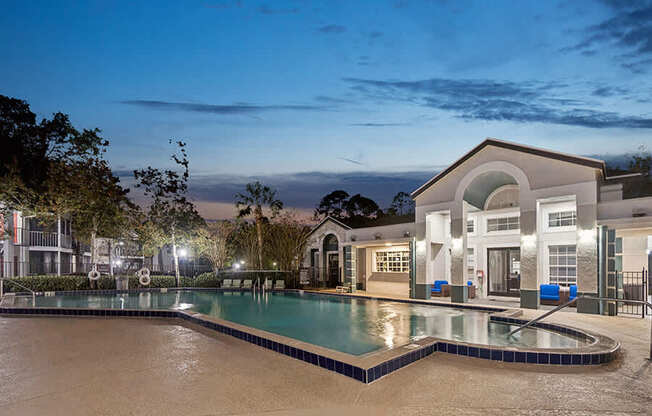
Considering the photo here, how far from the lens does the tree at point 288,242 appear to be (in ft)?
81.0

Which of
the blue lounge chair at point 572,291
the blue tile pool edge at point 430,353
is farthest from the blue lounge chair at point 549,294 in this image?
the blue tile pool edge at point 430,353

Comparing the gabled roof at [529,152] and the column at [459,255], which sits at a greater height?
the gabled roof at [529,152]

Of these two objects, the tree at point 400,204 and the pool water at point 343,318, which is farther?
the tree at point 400,204

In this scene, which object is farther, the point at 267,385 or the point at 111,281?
the point at 111,281

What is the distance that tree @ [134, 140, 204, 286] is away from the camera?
24047mm

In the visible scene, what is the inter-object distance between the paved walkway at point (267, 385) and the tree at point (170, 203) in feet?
55.7

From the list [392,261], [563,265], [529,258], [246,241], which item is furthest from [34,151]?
[563,265]

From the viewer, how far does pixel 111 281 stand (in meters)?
20.2

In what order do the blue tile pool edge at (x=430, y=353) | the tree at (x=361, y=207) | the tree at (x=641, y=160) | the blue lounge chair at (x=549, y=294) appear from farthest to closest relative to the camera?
the tree at (x=361, y=207) < the tree at (x=641, y=160) < the blue lounge chair at (x=549, y=294) < the blue tile pool edge at (x=430, y=353)

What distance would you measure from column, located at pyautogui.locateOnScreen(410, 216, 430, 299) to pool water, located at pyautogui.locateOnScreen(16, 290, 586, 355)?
1.18 meters

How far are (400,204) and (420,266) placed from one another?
1477 inches

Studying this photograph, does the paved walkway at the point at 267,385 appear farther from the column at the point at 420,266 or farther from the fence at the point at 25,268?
the fence at the point at 25,268

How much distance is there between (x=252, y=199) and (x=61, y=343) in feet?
64.6

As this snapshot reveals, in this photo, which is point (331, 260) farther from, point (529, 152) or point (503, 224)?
point (529, 152)
